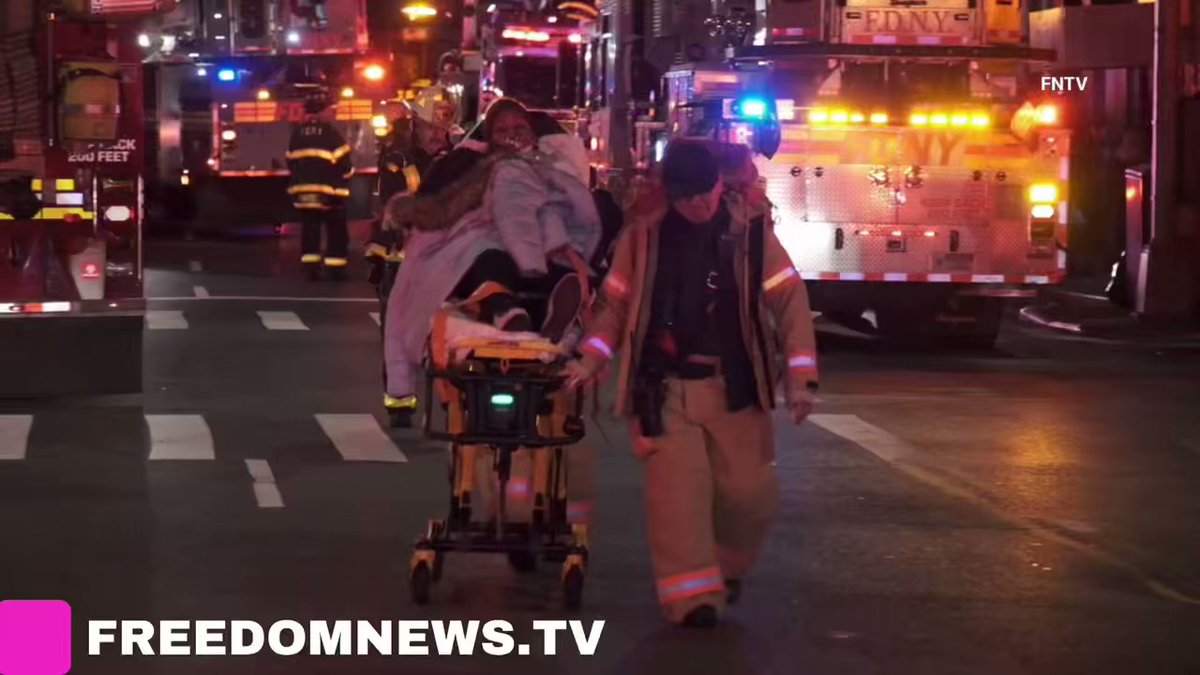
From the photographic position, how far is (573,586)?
30.2 ft

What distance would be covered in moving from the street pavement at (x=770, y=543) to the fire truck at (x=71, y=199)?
1.17 ft

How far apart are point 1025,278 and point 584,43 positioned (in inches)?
351

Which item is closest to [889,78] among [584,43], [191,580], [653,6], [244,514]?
[653,6]

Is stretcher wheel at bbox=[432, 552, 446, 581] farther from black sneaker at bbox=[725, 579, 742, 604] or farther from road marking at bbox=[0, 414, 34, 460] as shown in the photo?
road marking at bbox=[0, 414, 34, 460]

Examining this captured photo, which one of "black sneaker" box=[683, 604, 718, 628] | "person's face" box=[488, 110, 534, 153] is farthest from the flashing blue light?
"black sneaker" box=[683, 604, 718, 628]

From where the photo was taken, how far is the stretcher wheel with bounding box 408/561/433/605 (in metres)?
9.27

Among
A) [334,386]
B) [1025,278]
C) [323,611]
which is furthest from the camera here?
[1025,278]

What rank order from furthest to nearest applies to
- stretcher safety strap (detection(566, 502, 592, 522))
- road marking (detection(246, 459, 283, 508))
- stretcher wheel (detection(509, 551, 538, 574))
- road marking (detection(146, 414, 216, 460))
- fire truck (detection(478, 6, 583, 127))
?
1. fire truck (detection(478, 6, 583, 127))
2. road marking (detection(146, 414, 216, 460))
3. road marking (detection(246, 459, 283, 508))
4. stretcher safety strap (detection(566, 502, 592, 522))
5. stretcher wheel (detection(509, 551, 538, 574))

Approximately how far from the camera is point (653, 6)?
24.2 m

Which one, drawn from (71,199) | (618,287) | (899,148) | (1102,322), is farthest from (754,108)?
(618,287)

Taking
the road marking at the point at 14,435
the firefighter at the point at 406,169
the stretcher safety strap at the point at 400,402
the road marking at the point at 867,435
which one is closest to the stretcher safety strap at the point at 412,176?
the firefighter at the point at 406,169

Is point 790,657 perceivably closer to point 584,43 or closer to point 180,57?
point 584,43

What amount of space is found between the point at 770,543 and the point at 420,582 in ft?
6.65

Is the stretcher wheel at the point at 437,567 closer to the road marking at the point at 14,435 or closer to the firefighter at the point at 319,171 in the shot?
the road marking at the point at 14,435
